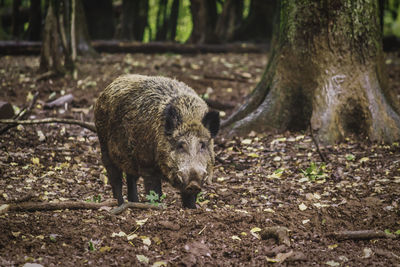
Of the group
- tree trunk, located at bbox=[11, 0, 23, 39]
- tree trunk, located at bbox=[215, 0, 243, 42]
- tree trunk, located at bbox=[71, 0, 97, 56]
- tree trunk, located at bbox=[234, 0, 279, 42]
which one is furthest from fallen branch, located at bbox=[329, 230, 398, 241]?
tree trunk, located at bbox=[11, 0, 23, 39]

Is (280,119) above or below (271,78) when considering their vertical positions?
below

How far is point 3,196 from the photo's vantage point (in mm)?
5820

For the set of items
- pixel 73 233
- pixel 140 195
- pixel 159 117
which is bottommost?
pixel 140 195

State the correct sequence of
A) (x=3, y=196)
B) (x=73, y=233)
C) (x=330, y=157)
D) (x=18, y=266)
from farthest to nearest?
(x=330, y=157), (x=3, y=196), (x=73, y=233), (x=18, y=266)

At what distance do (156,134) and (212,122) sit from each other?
677 millimetres

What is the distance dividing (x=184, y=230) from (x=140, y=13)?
23664 mm

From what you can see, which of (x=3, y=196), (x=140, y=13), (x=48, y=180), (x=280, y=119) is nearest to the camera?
(x=3, y=196)

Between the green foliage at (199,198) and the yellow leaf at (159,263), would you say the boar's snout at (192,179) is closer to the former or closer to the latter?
the yellow leaf at (159,263)

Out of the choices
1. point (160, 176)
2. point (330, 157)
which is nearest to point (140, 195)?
point (160, 176)

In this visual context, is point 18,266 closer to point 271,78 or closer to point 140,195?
point 140,195

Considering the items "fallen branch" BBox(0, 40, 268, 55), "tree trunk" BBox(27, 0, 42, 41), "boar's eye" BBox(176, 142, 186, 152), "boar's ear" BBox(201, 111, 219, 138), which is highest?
"tree trunk" BBox(27, 0, 42, 41)

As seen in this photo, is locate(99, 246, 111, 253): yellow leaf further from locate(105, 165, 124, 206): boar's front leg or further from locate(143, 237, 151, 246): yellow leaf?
locate(105, 165, 124, 206): boar's front leg

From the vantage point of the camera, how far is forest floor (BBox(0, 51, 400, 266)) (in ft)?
14.5

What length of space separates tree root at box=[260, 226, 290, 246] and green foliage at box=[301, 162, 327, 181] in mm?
2094
